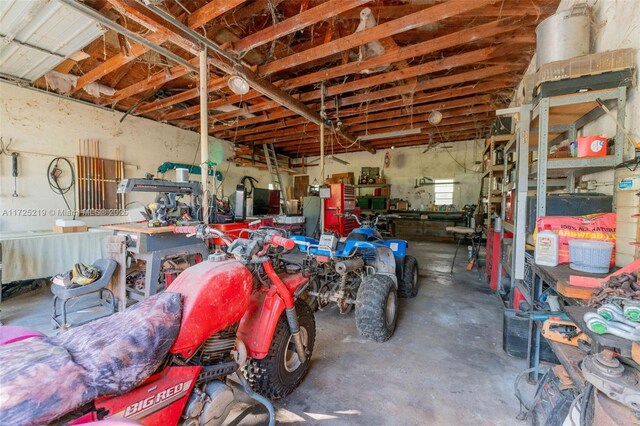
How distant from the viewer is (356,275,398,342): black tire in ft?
7.48

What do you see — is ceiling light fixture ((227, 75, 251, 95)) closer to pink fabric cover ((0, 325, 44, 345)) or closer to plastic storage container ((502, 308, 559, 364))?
pink fabric cover ((0, 325, 44, 345))

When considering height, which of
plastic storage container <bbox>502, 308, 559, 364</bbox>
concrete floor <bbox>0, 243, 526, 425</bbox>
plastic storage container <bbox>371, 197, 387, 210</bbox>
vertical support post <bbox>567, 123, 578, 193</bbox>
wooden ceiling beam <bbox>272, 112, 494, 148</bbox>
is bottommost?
concrete floor <bbox>0, 243, 526, 425</bbox>

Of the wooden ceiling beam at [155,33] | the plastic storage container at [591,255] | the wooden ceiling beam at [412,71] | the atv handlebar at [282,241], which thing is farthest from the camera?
the wooden ceiling beam at [412,71]

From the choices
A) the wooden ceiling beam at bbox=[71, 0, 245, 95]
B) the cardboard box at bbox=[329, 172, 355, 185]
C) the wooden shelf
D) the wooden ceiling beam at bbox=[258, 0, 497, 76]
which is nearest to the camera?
the wooden ceiling beam at bbox=[71, 0, 245, 95]

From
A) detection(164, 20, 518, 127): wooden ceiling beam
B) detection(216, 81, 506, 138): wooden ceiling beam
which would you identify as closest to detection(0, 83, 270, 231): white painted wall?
detection(216, 81, 506, 138): wooden ceiling beam

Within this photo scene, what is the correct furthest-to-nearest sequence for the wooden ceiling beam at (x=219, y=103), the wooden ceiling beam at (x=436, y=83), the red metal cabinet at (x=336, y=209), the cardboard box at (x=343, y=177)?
the cardboard box at (x=343, y=177), the red metal cabinet at (x=336, y=209), the wooden ceiling beam at (x=219, y=103), the wooden ceiling beam at (x=436, y=83)

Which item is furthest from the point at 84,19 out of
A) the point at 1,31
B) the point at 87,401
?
the point at 87,401

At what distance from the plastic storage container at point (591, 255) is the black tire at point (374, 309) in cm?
129

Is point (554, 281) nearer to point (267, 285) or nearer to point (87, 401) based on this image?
point (267, 285)

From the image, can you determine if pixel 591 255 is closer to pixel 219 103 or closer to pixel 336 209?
pixel 336 209

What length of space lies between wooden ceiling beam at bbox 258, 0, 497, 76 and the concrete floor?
2953mm

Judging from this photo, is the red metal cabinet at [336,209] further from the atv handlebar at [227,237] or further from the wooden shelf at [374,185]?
the wooden shelf at [374,185]

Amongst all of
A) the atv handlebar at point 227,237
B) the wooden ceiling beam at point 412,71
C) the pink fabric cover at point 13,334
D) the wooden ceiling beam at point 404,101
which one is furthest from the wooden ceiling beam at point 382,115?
the pink fabric cover at point 13,334

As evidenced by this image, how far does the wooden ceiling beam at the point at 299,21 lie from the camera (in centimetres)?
233
